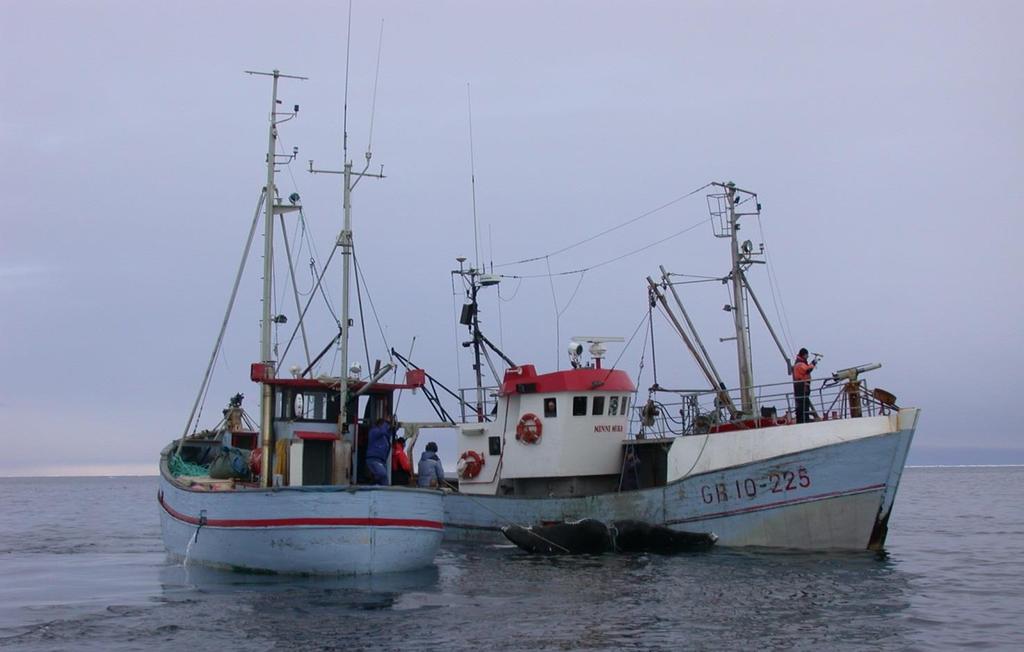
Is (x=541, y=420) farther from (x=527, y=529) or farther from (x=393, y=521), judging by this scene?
(x=393, y=521)

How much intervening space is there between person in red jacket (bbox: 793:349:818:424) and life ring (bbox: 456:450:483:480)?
963cm

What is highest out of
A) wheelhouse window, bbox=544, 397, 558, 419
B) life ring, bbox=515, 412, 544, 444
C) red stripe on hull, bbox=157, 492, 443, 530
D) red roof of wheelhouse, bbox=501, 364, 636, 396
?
red roof of wheelhouse, bbox=501, 364, 636, 396

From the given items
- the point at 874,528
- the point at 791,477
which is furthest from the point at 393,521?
the point at 874,528

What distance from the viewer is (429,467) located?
80.3ft

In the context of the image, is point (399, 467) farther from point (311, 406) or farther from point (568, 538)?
point (568, 538)

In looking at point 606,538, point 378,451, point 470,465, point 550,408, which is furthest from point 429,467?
point 470,465

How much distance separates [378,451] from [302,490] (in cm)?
251

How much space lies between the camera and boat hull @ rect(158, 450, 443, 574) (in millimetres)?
19109

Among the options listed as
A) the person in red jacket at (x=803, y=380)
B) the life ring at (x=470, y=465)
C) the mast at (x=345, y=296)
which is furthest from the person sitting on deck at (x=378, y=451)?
the person in red jacket at (x=803, y=380)

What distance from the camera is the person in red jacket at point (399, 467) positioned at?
22781mm

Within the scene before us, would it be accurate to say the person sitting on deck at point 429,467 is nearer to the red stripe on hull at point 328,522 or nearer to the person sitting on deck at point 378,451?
the person sitting on deck at point 378,451

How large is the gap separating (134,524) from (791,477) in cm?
3186

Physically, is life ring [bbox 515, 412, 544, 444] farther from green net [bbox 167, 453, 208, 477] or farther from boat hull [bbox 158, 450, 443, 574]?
green net [bbox 167, 453, 208, 477]

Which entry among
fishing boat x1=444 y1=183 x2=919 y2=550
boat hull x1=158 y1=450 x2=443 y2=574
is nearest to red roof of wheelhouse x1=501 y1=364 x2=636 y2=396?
fishing boat x1=444 y1=183 x2=919 y2=550
